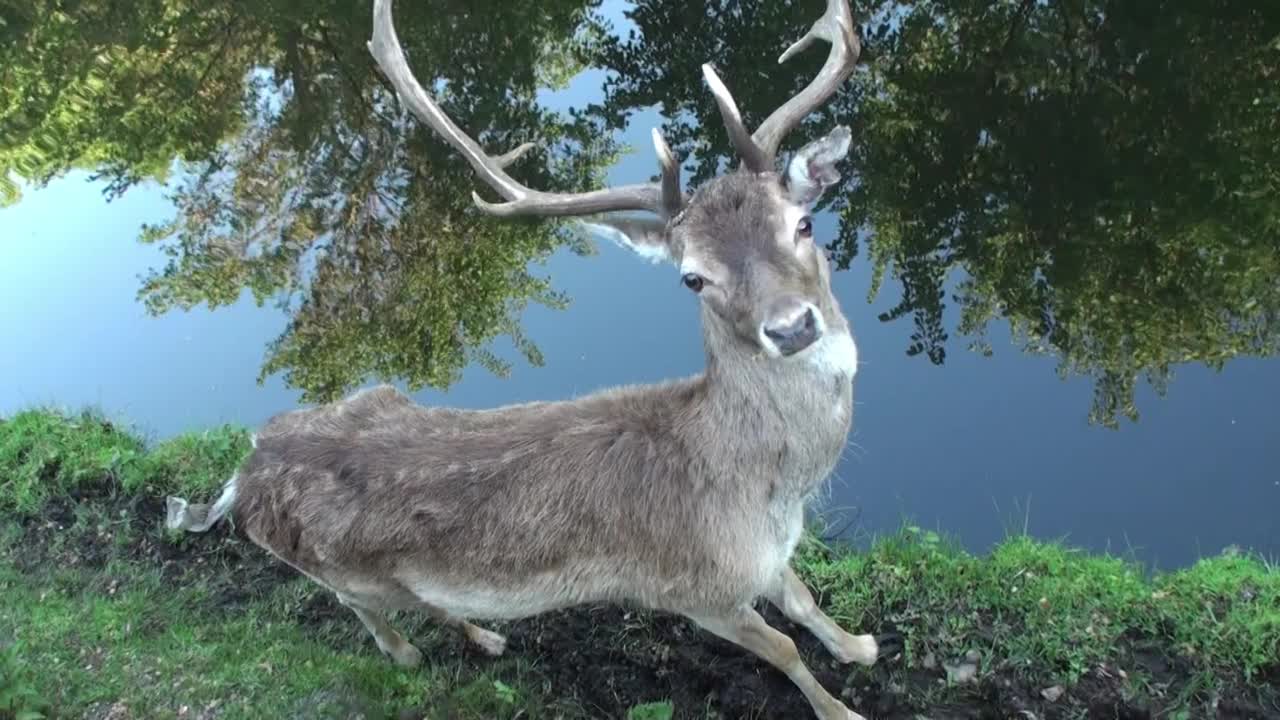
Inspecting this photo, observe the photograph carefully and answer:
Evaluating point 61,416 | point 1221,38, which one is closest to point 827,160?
point 61,416

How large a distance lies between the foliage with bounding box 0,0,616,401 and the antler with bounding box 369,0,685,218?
3.14 metres

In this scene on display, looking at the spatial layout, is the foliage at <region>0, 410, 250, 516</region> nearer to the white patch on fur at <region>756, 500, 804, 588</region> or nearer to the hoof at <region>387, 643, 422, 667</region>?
the hoof at <region>387, 643, 422, 667</region>

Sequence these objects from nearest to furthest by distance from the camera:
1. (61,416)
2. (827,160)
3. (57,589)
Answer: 1. (827,160)
2. (57,589)
3. (61,416)

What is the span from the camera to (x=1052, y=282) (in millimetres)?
5918

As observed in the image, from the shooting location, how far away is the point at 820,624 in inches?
140

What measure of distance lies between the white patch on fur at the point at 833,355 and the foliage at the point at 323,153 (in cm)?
380

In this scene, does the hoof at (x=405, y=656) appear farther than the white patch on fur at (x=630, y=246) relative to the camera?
Yes

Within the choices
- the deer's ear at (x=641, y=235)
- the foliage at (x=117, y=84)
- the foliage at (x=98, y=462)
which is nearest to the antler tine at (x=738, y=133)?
the deer's ear at (x=641, y=235)

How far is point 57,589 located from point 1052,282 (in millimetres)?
5909

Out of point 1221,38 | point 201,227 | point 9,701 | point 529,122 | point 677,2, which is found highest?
point 677,2

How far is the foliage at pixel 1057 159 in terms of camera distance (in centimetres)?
550

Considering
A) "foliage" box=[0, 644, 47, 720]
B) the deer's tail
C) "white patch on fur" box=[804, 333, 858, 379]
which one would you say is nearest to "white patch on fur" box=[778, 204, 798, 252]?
"white patch on fur" box=[804, 333, 858, 379]

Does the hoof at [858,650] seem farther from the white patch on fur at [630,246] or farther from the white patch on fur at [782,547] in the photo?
the white patch on fur at [630,246]

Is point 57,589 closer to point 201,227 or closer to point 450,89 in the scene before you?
point 201,227
